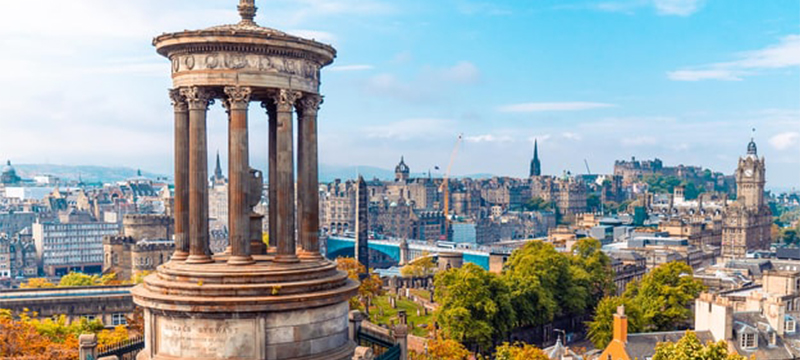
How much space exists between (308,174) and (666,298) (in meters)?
62.2

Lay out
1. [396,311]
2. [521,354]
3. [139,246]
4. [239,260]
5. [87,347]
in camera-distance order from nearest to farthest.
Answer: [239,260] < [87,347] < [521,354] < [396,311] < [139,246]

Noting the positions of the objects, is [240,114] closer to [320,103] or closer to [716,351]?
[320,103]

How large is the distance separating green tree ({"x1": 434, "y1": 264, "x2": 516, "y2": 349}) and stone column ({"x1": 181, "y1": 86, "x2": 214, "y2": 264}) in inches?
1826

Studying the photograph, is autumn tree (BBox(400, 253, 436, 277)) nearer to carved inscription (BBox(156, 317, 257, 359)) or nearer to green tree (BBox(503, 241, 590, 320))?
green tree (BBox(503, 241, 590, 320))

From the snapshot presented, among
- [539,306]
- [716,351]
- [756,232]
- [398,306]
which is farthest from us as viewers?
[756,232]

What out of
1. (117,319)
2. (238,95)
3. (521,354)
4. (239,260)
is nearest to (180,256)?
(239,260)

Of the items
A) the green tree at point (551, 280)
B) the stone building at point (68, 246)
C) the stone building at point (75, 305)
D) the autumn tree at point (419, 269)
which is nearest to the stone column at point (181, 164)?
the stone building at point (75, 305)

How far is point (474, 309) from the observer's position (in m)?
68.5

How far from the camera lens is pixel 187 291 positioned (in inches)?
801

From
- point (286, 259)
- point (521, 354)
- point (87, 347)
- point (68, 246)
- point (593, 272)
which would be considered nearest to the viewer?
point (286, 259)

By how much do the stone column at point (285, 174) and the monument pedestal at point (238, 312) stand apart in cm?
68

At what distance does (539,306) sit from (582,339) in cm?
1093

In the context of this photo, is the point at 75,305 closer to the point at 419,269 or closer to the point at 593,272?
the point at 593,272

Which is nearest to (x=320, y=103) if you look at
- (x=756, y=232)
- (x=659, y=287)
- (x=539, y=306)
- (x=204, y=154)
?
(x=204, y=154)
